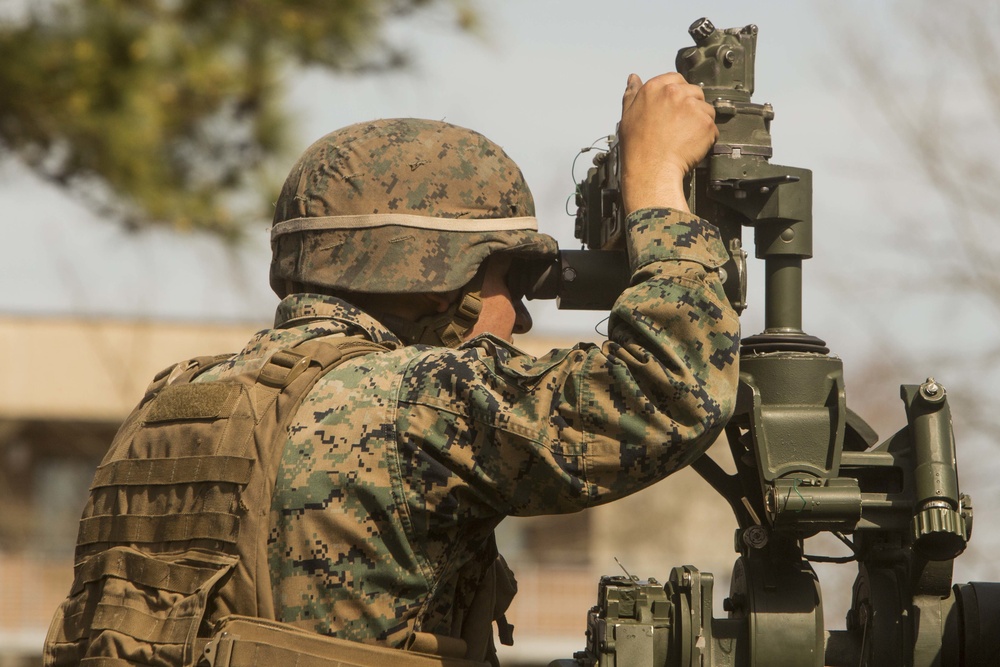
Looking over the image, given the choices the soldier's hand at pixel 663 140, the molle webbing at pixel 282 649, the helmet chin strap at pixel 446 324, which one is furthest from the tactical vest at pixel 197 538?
the soldier's hand at pixel 663 140

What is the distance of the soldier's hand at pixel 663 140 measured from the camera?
10.1 ft

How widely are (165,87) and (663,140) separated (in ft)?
16.2

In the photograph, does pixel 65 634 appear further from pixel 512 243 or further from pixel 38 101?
pixel 38 101

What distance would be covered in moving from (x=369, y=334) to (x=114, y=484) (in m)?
0.61

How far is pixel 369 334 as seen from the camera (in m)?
3.19

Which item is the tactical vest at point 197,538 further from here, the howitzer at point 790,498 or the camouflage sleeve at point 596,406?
the howitzer at point 790,498

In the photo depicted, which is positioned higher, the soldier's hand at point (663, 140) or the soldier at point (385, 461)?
the soldier's hand at point (663, 140)

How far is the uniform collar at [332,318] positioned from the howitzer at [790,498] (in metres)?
0.59

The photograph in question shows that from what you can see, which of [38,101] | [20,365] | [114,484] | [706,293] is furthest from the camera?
[20,365]

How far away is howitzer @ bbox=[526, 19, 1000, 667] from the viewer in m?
3.10

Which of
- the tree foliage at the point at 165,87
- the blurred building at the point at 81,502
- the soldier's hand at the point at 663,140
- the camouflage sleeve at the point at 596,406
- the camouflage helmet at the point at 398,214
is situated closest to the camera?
the camouflage sleeve at the point at 596,406

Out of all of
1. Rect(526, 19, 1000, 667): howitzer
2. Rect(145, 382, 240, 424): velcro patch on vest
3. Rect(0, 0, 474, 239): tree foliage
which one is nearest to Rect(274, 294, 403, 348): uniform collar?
Rect(145, 382, 240, 424): velcro patch on vest

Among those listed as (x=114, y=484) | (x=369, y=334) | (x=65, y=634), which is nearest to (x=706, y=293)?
(x=369, y=334)

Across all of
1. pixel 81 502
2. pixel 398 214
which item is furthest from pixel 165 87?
pixel 81 502
